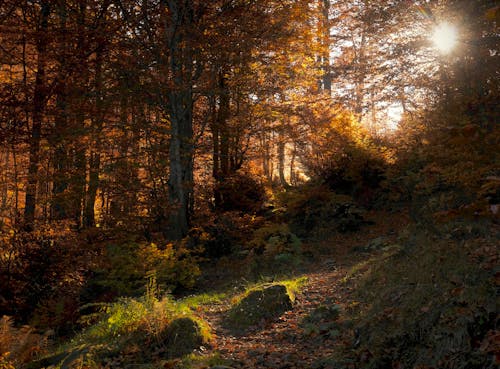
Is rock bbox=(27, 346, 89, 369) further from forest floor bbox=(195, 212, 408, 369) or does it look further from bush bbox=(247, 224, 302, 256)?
bush bbox=(247, 224, 302, 256)

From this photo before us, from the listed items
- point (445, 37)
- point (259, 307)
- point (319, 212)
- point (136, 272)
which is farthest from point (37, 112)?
point (445, 37)

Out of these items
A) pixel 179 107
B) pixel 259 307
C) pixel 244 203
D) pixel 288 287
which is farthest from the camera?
pixel 244 203

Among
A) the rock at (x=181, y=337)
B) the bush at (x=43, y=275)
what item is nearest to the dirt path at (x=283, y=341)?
the rock at (x=181, y=337)

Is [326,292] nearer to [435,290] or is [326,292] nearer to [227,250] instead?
[435,290]

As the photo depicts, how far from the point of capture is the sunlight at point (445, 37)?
961 cm

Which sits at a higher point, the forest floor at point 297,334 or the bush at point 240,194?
the bush at point 240,194

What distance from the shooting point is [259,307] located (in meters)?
6.77

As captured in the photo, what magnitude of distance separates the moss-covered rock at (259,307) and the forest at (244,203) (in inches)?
1.4

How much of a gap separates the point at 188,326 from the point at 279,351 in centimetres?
134

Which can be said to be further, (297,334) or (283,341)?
(297,334)

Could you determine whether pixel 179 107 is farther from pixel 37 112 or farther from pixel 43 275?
pixel 43 275

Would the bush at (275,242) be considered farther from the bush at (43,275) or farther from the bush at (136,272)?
the bush at (43,275)

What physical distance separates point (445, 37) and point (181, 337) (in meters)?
9.27

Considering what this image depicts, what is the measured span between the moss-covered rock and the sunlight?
6992 millimetres
